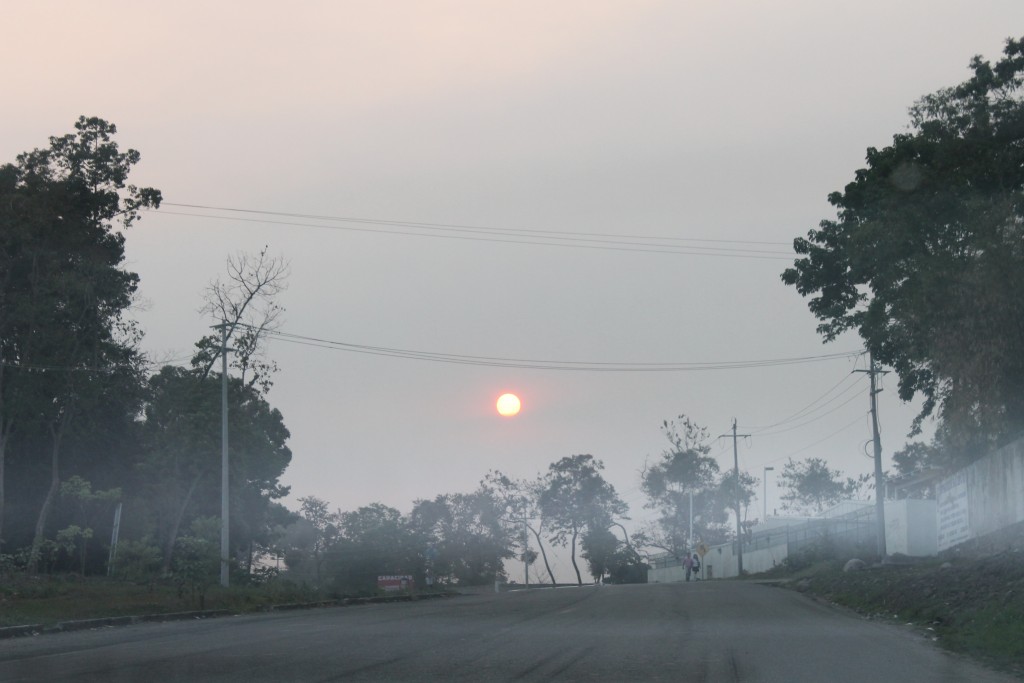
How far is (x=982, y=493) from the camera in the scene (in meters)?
32.3

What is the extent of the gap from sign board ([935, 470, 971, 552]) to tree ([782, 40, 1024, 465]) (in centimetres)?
104

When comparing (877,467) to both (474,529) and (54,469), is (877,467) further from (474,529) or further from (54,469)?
(474,529)

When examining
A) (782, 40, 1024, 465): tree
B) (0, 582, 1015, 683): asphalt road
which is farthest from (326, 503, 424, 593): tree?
(0, 582, 1015, 683): asphalt road

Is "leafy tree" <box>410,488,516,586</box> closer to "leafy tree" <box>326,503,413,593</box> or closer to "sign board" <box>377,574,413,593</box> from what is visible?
"leafy tree" <box>326,503,413,593</box>

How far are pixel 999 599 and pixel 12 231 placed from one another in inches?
1647

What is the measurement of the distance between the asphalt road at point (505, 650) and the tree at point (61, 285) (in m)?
27.1

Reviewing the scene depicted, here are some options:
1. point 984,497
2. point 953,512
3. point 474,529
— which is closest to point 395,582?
point 953,512

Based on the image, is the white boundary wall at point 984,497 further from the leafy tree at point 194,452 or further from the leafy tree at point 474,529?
the leafy tree at point 474,529

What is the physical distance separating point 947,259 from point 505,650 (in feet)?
78.9

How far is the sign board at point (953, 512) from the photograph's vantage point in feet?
116

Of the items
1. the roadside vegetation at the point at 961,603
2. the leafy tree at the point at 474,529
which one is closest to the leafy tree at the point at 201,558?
the roadside vegetation at the point at 961,603

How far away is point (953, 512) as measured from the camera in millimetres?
37500

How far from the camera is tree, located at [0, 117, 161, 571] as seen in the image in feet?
158

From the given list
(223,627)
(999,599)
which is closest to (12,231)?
(223,627)
